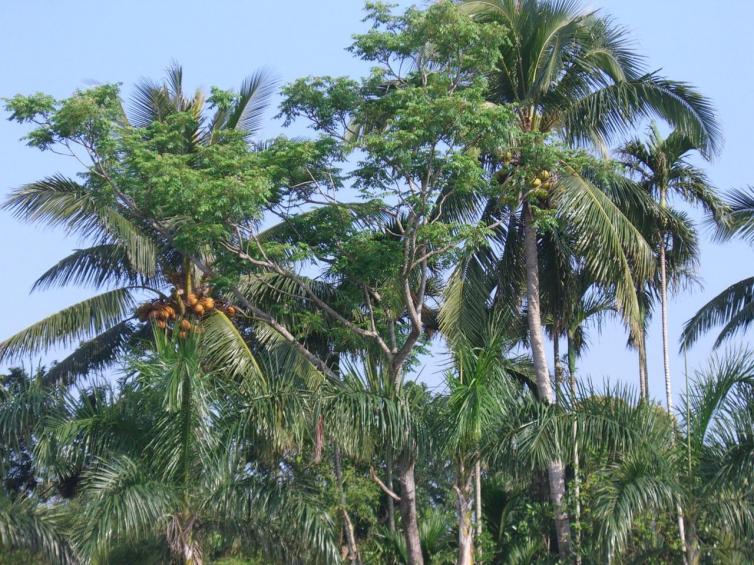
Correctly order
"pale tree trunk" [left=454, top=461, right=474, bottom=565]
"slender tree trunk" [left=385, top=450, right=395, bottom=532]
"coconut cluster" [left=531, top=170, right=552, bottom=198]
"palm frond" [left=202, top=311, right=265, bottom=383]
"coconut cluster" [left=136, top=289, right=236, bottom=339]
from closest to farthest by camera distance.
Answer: "pale tree trunk" [left=454, top=461, right=474, bottom=565] < "slender tree trunk" [left=385, top=450, right=395, bottom=532] < "coconut cluster" [left=531, top=170, right=552, bottom=198] < "palm frond" [left=202, top=311, right=265, bottom=383] < "coconut cluster" [left=136, top=289, right=236, bottom=339]

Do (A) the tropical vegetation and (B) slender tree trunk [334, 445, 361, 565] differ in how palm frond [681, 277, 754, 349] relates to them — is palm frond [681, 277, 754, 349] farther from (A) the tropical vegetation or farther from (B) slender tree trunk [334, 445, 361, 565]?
(B) slender tree trunk [334, 445, 361, 565]

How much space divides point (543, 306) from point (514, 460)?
7.14 metres

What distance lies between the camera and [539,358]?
67.2ft

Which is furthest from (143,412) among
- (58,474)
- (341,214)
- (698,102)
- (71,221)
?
(698,102)

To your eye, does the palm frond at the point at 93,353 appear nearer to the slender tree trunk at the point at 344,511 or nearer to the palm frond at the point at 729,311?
the slender tree trunk at the point at 344,511

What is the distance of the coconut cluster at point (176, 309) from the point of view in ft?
70.2

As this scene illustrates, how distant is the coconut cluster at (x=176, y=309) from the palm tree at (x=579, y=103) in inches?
207

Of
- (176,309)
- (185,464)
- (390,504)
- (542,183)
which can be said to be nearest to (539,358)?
(542,183)

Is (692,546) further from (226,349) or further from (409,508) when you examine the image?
(226,349)

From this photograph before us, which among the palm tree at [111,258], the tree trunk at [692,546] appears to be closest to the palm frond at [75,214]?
the palm tree at [111,258]

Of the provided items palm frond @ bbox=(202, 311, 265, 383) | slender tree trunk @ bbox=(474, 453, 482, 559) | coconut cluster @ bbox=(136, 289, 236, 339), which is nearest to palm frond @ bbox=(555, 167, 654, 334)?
slender tree trunk @ bbox=(474, 453, 482, 559)

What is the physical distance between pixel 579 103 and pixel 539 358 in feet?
14.1

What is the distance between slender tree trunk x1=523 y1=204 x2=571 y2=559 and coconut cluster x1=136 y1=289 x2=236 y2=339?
5.18 meters

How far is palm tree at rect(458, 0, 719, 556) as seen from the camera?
2050cm
